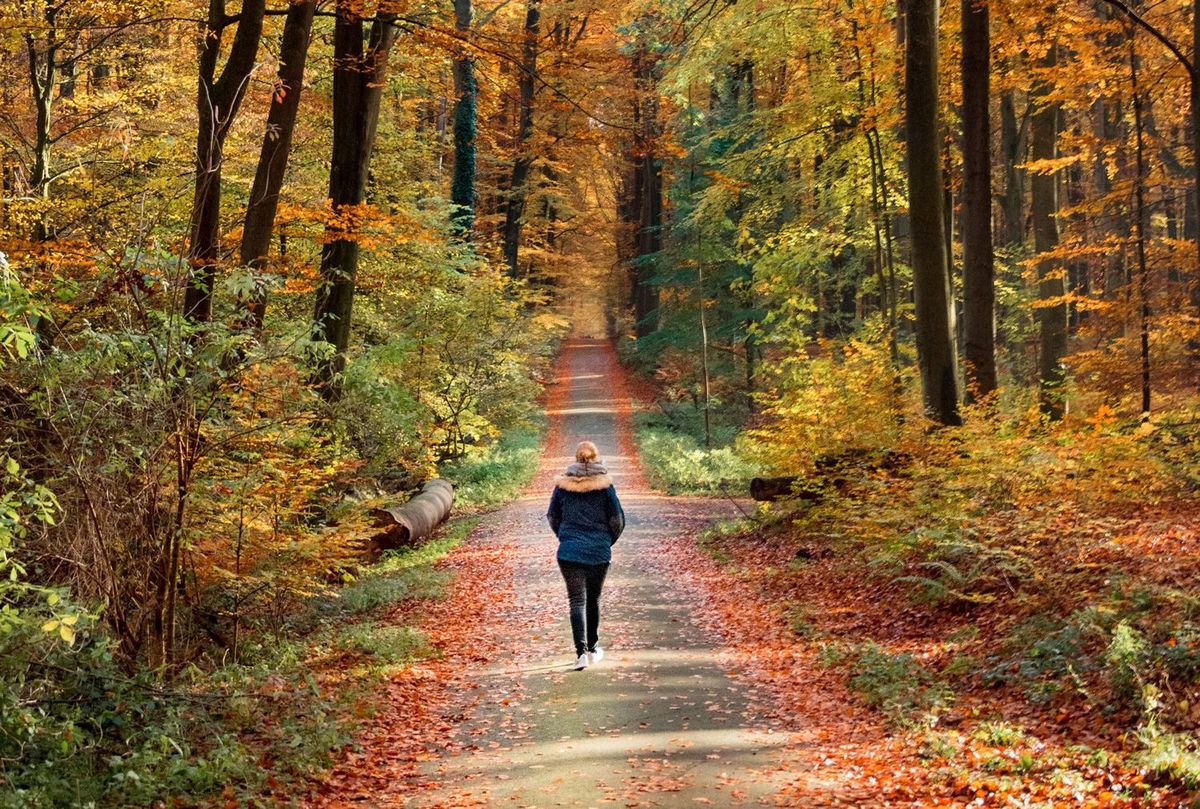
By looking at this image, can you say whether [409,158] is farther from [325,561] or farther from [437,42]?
[325,561]

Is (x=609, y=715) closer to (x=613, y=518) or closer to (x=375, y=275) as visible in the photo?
(x=613, y=518)

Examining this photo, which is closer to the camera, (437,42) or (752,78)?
(437,42)

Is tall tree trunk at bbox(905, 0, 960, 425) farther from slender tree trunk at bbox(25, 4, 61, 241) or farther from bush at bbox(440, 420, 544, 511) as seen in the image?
slender tree trunk at bbox(25, 4, 61, 241)

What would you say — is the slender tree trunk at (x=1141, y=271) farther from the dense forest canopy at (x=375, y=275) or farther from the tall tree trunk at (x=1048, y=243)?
the tall tree trunk at (x=1048, y=243)

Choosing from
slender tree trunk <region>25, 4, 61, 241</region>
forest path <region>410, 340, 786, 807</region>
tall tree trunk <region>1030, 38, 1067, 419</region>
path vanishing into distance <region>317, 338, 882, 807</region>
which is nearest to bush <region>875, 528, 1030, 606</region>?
path vanishing into distance <region>317, 338, 882, 807</region>

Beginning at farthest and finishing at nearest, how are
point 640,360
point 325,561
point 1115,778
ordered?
point 640,360 < point 325,561 < point 1115,778

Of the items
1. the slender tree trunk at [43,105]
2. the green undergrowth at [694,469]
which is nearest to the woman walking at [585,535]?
the slender tree trunk at [43,105]

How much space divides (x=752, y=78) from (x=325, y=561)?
2380 centimetres

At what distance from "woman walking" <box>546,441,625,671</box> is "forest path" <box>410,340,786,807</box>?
15.2 inches

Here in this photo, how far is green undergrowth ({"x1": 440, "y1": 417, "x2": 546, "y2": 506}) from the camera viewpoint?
72.3 ft

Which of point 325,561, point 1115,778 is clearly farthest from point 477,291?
point 1115,778

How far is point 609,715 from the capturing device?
23.9 ft

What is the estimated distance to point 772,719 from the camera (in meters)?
7.14

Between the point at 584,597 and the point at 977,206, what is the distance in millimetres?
8164
